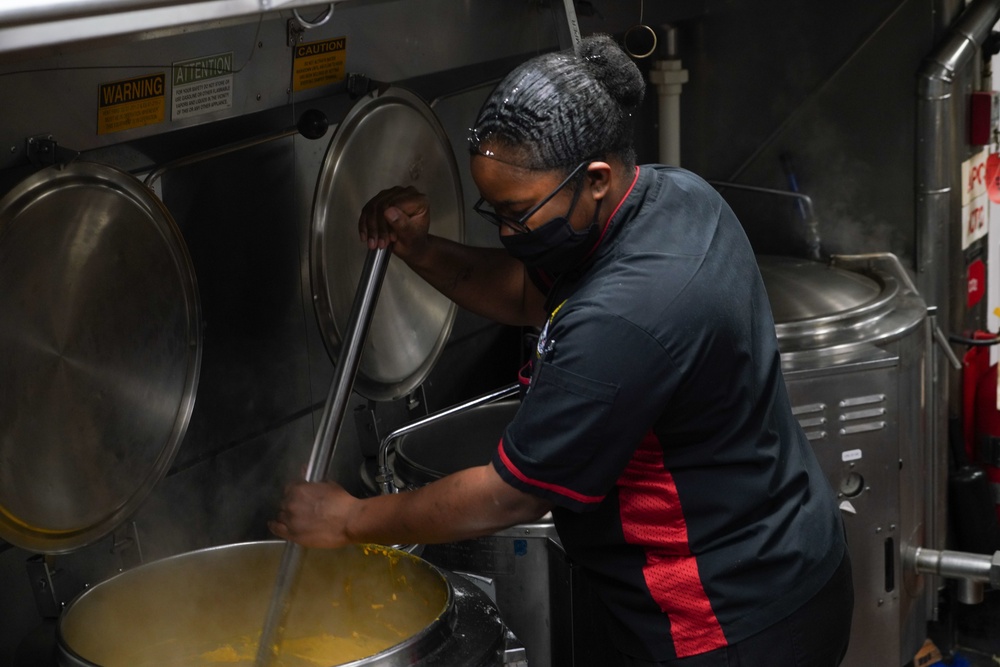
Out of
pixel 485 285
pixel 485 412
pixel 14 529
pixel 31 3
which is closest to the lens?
pixel 31 3

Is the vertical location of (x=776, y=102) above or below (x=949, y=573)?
above

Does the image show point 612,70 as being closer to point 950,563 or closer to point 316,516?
point 316,516

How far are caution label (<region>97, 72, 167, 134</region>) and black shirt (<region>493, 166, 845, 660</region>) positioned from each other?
638 millimetres

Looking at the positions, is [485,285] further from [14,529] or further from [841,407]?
[841,407]

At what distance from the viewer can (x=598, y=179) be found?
1491mm

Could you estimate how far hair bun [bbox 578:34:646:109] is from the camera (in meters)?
1.54

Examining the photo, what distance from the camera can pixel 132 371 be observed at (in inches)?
69.7

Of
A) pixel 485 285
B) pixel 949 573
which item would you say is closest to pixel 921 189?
pixel 949 573

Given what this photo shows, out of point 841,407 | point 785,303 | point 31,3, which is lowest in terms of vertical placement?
point 841,407

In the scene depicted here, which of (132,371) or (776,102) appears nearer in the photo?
(132,371)

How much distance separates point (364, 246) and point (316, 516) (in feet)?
2.34

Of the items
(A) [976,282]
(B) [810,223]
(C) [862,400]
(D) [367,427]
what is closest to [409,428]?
(D) [367,427]

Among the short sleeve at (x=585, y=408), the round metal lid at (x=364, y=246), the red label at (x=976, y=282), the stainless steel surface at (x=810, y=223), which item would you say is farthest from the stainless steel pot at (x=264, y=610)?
Answer: the red label at (x=976, y=282)

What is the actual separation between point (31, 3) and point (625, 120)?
0.83m
